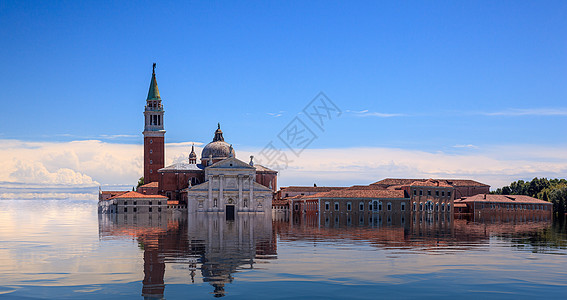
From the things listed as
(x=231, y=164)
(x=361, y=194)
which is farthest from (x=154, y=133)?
(x=361, y=194)

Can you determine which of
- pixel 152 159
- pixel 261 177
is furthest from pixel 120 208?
pixel 261 177

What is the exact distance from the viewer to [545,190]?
124m

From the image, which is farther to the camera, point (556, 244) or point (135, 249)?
point (556, 244)

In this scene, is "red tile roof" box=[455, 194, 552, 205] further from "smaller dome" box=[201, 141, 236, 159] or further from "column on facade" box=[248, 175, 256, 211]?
"smaller dome" box=[201, 141, 236, 159]

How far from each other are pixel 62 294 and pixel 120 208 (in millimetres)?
80434

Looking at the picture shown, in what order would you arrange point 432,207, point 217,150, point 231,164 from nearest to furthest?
point 231,164 → point 432,207 → point 217,150

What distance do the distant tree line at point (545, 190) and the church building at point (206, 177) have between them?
53.5m

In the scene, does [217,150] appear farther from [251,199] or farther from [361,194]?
[361,194]

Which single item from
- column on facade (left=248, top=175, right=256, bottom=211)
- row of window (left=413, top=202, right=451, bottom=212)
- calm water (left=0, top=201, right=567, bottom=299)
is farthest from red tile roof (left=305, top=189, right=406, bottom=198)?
calm water (left=0, top=201, right=567, bottom=299)

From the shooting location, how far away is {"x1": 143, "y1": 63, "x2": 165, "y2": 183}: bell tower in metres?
111

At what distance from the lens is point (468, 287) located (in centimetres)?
1742

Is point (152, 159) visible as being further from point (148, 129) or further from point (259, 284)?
point (259, 284)

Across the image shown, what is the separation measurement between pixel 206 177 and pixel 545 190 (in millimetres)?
73022

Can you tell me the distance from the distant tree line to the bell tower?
244 ft
